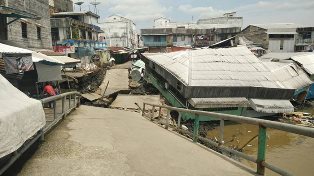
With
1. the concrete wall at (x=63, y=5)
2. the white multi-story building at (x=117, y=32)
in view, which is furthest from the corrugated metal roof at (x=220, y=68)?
the white multi-story building at (x=117, y=32)

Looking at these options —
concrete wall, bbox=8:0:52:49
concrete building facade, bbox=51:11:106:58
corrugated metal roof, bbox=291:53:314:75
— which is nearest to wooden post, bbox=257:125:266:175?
concrete wall, bbox=8:0:52:49

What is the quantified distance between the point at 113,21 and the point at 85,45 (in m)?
35.8

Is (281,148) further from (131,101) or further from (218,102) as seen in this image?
(131,101)

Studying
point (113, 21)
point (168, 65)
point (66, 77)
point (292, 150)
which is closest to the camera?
point (292, 150)

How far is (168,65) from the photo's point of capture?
22.6 metres

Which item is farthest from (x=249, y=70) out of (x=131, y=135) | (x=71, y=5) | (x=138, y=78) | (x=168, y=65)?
(x=71, y=5)

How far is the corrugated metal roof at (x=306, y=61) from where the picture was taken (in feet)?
90.6

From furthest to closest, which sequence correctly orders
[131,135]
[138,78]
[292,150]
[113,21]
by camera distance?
1. [113,21]
2. [138,78]
3. [292,150]
4. [131,135]

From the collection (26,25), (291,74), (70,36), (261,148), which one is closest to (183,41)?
(70,36)

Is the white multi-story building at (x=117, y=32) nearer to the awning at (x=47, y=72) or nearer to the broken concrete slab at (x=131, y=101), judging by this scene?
the broken concrete slab at (x=131, y=101)

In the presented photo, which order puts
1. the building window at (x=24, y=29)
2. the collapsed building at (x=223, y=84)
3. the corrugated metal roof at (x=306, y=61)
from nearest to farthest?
the collapsed building at (x=223, y=84), the building window at (x=24, y=29), the corrugated metal roof at (x=306, y=61)

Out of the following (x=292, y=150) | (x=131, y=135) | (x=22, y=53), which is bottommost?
(x=292, y=150)

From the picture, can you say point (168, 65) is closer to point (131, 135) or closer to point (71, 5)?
point (131, 135)

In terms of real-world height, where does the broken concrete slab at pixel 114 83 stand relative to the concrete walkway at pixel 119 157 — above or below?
below
